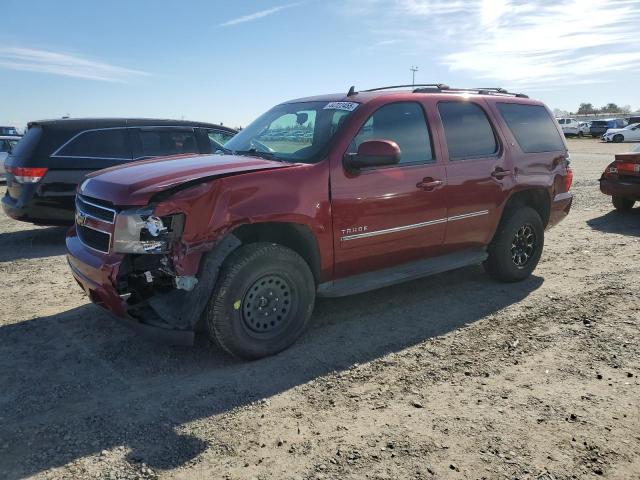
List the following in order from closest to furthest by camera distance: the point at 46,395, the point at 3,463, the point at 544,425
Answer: the point at 3,463 → the point at 544,425 → the point at 46,395

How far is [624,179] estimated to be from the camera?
30.9ft

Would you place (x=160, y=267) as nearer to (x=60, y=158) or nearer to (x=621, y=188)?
(x=60, y=158)

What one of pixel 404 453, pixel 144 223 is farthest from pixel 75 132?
pixel 404 453

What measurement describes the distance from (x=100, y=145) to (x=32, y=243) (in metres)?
1.85

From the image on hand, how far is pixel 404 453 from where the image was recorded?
9.12 feet

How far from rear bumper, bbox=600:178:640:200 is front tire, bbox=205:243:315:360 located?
7729 millimetres

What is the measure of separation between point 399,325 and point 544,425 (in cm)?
168

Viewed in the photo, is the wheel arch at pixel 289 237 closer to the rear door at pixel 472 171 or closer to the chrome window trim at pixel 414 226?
the chrome window trim at pixel 414 226

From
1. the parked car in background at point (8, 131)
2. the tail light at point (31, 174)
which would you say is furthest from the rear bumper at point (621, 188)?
the parked car in background at point (8, 131)

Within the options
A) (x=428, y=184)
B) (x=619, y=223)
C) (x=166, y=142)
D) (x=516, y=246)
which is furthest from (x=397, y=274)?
(x=619, y=223)

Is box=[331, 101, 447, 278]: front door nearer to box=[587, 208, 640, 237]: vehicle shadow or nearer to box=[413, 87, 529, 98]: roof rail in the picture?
box=[413, 87, 529, 98]: roof rail

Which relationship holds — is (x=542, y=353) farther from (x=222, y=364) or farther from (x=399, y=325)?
(x=222, y=364)

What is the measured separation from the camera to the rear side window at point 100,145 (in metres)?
7.54

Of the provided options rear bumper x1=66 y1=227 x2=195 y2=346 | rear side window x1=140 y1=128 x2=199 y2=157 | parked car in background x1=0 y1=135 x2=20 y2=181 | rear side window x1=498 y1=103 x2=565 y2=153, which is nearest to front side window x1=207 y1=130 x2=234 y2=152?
rear side window x1=140 y1=128 x2=199 y2=157
